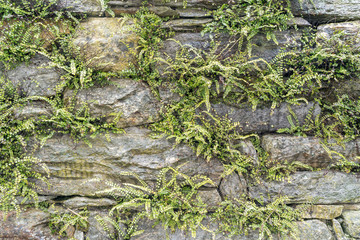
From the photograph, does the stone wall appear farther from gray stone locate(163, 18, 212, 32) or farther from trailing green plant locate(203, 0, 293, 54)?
trailing green plant locate(203, 0, 293, 54)

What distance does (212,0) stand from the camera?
170 inches

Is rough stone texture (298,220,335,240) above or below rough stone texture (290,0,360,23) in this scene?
below

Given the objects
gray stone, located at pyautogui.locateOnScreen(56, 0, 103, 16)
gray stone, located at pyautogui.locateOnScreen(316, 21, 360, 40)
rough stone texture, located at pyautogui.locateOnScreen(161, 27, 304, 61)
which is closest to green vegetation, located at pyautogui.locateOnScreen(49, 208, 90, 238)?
rough stone texture, located at pyautogui.locateOnScreen(161, 27, 304, 61)

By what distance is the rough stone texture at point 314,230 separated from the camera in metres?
4.36

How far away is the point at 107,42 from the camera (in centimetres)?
423

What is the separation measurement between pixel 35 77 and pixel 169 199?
2900 millimetres

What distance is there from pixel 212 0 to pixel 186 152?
100 inches

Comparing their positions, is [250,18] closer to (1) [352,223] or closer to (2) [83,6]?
(2) [83,6]

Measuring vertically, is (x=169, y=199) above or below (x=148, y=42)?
below

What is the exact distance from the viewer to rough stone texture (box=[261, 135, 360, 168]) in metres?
4.42

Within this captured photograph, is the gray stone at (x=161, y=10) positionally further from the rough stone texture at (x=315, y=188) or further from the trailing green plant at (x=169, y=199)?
the rough stone texture at (x=315, y=188)

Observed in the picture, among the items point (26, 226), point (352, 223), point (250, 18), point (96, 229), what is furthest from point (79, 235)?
point (352, 223)

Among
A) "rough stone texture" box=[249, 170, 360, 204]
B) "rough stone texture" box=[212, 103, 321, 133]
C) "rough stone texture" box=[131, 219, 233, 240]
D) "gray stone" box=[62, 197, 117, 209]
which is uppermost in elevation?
"rough stone texture" box=[212, 103, 321, 133]

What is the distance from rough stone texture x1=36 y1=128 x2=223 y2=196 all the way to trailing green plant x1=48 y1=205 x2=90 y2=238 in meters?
0.31
